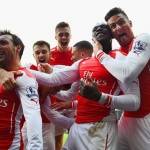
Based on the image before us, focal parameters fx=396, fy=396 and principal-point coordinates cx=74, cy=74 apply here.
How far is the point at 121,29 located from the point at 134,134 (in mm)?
1127

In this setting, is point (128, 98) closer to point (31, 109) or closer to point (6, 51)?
point (31, 109)

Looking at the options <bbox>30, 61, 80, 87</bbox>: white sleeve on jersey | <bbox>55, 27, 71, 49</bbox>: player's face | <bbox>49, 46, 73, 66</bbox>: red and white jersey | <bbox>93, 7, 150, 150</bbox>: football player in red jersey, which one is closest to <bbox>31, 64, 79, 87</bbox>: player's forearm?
<bbox>30, 61, 80, 87</bbox>: white sleeve on jersey

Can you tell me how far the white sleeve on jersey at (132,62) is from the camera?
151 inches

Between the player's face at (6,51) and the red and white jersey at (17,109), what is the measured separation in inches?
8.1

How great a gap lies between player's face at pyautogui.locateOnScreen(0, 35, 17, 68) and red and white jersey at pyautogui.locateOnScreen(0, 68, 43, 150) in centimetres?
20

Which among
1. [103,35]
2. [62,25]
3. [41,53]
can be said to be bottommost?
[41,53]

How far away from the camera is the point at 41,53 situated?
5676 mm

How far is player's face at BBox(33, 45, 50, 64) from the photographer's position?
5.64m

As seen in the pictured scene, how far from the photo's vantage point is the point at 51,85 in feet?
14.3

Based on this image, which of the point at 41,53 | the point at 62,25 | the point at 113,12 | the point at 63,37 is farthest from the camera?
the point at 62,25

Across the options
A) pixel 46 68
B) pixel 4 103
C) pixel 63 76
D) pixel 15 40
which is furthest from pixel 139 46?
pixel 4 103

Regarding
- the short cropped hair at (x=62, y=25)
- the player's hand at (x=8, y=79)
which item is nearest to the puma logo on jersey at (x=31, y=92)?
the player's hand at (x=8, y=79)

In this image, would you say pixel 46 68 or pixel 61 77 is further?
pixel 46 68

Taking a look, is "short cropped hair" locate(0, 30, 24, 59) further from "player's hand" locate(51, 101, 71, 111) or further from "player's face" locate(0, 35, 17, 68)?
"player's hand" locate(51, 101, 71, 111)
